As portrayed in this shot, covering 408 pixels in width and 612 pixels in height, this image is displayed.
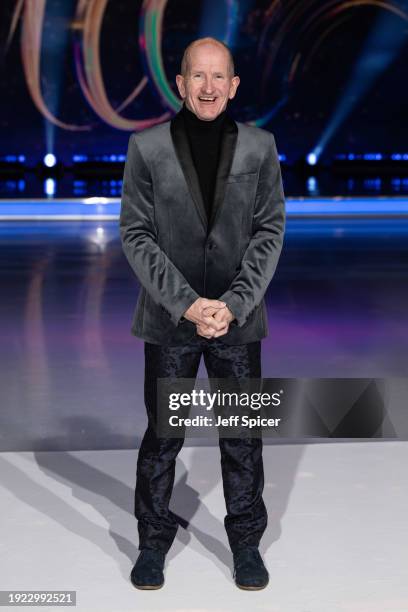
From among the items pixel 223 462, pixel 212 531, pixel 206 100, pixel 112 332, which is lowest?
pixel 112 332

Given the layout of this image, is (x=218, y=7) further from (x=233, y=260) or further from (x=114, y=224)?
(x=233, y=260)

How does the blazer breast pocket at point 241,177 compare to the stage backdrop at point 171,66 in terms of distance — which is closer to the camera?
the blazer breast pocket at point 241,177

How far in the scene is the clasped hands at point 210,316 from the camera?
1.89 meters

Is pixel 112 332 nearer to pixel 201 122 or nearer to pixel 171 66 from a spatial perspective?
pixel 201 122

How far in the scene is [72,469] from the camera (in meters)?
2.64

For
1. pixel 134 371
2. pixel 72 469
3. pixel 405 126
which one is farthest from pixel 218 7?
pixel 72 469

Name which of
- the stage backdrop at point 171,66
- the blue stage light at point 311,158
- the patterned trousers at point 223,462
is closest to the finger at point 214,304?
the patterned trousers at point 223,462

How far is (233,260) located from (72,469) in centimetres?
89

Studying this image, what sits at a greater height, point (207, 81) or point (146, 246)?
point (207, 81)

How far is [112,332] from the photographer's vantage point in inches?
182

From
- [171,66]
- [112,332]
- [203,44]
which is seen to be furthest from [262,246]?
[171,66]

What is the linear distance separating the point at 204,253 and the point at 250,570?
57 centimetres

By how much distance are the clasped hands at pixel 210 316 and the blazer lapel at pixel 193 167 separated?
0.15 m

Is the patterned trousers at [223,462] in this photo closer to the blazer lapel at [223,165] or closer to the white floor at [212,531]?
the white floor at [212,531]
